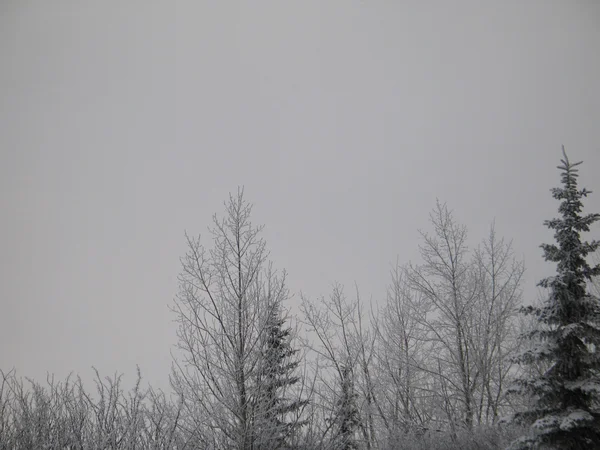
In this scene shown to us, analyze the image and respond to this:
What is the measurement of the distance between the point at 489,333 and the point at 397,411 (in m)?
5.38

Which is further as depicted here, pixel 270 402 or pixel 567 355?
pixel 567 355

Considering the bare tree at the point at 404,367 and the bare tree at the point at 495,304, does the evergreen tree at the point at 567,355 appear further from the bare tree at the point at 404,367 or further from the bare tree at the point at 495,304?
the bare tree at the point at 404,367

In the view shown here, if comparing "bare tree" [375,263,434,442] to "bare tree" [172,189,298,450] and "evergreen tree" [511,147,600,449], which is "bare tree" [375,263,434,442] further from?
"bare tree" [172,189,298,450]

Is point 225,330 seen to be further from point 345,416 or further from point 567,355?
point 567,355

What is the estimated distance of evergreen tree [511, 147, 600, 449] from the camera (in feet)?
24.3

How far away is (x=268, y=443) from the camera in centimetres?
699

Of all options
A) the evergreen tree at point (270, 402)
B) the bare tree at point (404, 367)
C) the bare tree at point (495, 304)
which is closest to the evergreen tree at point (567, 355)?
the evergreen tree at point (270, 402)

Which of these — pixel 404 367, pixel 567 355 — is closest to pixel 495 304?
pixel 404 367

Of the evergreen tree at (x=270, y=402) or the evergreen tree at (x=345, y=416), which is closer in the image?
the evergreen tree at (x=270, y=402)

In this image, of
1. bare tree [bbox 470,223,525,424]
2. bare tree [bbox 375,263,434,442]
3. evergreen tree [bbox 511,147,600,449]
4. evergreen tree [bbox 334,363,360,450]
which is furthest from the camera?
bare tree [bbox 375,263,434,442]

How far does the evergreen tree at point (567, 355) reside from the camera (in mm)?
7402

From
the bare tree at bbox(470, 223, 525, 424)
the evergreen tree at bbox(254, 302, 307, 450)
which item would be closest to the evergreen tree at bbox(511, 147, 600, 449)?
the evergreen tree at bbox(254, 302, 307, 450)

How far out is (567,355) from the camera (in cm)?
782

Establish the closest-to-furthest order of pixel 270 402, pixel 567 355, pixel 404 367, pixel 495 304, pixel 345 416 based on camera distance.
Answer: pixel 270 402, pixel 345 416, pixel 567 355, pixel 495 304, pixel 404 367
